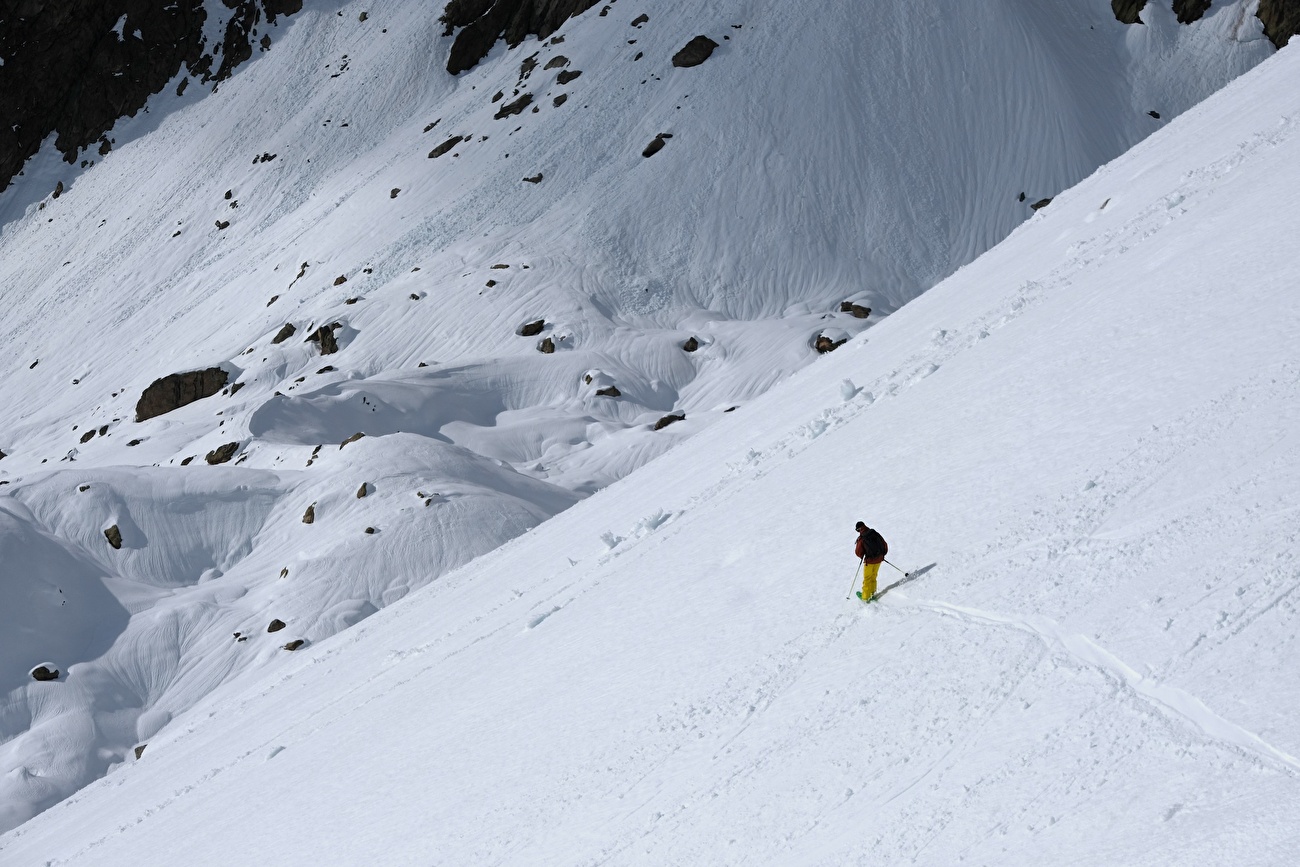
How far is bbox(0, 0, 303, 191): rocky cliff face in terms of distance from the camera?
81250mm

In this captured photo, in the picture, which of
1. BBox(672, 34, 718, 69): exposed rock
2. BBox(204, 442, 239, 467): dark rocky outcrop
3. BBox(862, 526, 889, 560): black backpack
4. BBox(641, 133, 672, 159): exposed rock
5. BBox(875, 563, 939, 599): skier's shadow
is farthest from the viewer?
BBox(672, 34, 718, 69): exposed rock

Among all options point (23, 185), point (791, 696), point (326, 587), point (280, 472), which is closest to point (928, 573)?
point (791, 696)

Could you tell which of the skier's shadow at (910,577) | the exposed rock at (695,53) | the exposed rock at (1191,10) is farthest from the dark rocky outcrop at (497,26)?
the skier's shadow at (910,577)

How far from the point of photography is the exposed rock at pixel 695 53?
187ft

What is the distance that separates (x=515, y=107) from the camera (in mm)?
59562

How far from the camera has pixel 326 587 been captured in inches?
1193

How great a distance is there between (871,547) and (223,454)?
31.1 meters

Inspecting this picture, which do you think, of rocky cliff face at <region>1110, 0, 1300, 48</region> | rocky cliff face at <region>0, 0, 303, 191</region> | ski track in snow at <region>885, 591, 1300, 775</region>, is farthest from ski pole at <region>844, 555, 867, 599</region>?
rocky cliff face at <region>0, 0, 303, 191</region>

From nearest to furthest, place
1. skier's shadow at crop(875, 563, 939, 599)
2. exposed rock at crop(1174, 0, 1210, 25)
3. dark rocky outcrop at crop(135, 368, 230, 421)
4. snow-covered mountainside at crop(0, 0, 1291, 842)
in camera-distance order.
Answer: skier's shadow at crop(875, 563, 939, 599) → snow-covered mountainside at crop(0, 0, 1291, 842) → dark rocky outcrop at crop(135, 368, 230, 421) → exposed rock at crop(1174, 0, 1210, 25)

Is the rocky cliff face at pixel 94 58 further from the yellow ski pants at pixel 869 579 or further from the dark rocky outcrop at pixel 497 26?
the yellow ski pants at pixel 869 579

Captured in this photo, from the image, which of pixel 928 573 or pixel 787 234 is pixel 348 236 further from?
pixel 928 573

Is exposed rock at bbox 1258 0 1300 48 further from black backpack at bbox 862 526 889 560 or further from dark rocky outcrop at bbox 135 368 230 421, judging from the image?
black backpack at bbox 862 526 889 560

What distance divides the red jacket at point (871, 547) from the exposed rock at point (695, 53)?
162ft

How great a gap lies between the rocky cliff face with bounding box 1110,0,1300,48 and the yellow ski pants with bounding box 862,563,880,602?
5544 centimetres
